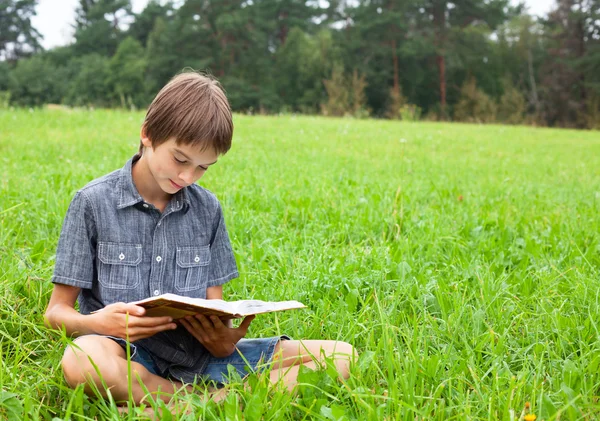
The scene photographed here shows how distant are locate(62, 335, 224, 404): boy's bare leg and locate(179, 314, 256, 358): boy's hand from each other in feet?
0.65

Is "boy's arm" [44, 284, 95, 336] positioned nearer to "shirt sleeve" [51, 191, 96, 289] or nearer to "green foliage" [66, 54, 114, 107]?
"shirt sleeve" [51, 191, 96, 289]

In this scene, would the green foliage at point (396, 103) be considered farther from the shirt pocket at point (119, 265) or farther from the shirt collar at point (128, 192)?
the shirt pocket at point (119, 265)

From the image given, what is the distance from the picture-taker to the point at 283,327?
2203 millimetres

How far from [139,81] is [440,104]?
16432mm

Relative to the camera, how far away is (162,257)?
6.26 ft

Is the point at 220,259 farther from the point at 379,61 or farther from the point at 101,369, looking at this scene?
the point at 379,61

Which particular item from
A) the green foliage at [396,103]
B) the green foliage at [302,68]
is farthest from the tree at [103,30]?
the green foliage at [396,103]

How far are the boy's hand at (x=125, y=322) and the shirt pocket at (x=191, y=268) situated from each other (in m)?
0.30

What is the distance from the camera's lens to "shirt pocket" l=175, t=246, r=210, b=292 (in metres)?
1.94

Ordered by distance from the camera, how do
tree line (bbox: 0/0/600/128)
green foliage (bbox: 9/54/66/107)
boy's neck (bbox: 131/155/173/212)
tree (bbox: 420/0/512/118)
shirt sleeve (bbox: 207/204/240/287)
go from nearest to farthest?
1. boy's neck (bbox: 131/155/173/212)
2. shirt sleeve (bbox: 207/204/240/287)
3. tree line (bbox: 0/0/600/128)
4. tree (bbox: 420/0/512/118)
5. green foliage (bbox: 9/54/66/107)

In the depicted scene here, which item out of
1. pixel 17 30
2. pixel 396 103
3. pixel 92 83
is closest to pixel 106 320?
pixel 396 103

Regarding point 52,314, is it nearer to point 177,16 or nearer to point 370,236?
point 370,236

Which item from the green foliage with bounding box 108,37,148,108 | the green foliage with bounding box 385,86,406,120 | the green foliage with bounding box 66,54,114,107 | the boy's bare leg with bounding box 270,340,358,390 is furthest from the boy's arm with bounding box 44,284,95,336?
the green foliage with bounding box 66,54,114,107

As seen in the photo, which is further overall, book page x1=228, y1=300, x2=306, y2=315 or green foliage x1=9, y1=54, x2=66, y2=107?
green foliage x1=9, y1=54, x2=66, y2=107
